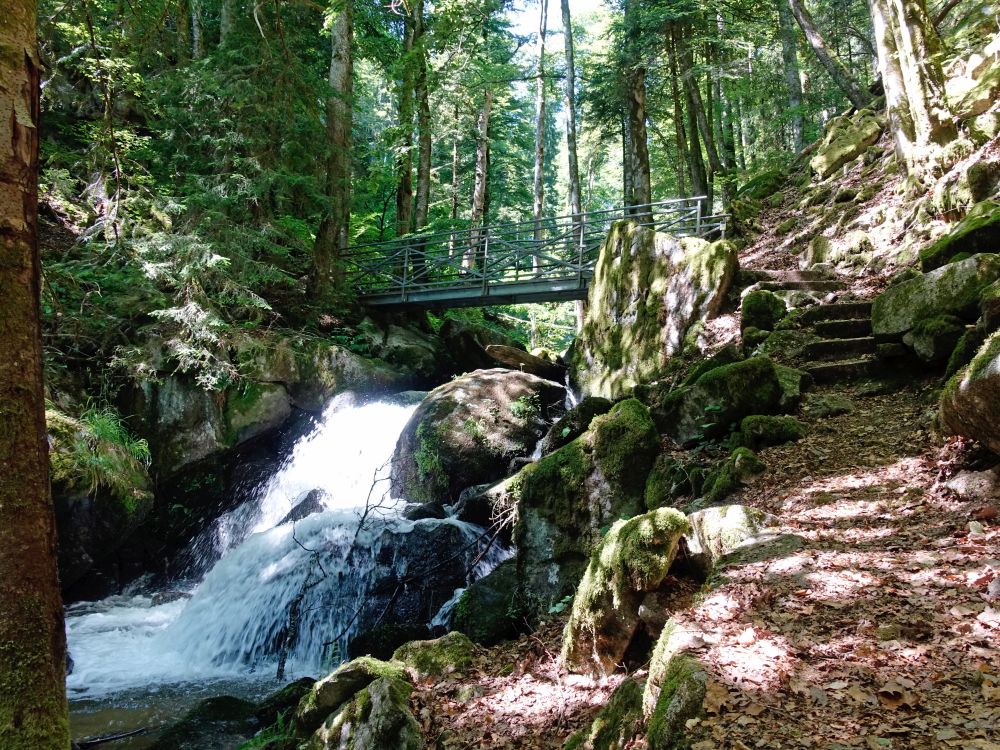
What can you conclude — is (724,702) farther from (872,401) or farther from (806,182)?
(806,182)

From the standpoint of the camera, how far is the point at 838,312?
22.7ft

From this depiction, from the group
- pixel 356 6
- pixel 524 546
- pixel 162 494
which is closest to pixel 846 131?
pixel 356 6

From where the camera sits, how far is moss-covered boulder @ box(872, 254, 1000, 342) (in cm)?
Result: 496

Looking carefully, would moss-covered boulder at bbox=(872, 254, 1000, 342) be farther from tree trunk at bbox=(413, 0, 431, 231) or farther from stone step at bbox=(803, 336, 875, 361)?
tree trunk at bbox=(413, 0, 431, 231)

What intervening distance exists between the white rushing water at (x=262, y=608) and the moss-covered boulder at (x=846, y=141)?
1060cm

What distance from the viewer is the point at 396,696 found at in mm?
3699

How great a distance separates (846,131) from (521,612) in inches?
485

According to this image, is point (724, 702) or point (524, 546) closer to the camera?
point (724, 702)

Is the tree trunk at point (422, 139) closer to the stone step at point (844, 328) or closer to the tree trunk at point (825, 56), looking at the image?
the tree trunk at point (825, 56)

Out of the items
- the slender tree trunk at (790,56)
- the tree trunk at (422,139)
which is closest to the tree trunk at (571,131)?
the tree trunk at (422,139)

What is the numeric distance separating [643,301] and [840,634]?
23.0ft

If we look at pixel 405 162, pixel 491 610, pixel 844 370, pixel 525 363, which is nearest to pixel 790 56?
pixel 405 162

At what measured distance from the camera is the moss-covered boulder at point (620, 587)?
3.48 meters

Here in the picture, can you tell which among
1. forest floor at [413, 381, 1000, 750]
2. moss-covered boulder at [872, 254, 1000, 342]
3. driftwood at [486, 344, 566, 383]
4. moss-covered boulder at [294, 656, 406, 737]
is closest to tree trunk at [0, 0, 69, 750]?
forest floor at [413, 381, 1000, 750]
